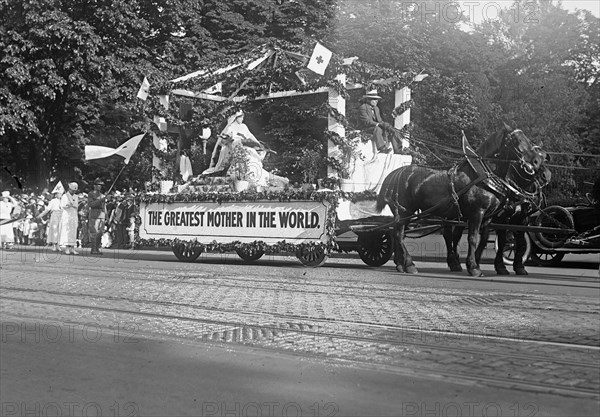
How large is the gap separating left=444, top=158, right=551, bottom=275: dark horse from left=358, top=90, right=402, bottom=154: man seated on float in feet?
7.51

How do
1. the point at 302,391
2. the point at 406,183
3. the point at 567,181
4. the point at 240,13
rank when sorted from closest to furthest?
the point at 302,391 → the point at 406,183 → the point at 567,181 → the point at 240,13

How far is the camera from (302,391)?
574 centimetres

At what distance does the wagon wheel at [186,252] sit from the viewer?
18.6 metres

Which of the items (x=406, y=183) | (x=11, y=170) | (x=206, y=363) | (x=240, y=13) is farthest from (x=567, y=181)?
(x=11, y=170)

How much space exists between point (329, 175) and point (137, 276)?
443 cm

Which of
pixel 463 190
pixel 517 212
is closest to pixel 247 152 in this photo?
pixel 463 190

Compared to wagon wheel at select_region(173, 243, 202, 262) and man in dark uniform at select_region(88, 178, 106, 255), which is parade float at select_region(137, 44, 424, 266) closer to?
wagon wheel at select_region(173, 243, 202, 262)

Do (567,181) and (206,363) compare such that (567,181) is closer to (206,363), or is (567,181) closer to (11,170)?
(206,363)

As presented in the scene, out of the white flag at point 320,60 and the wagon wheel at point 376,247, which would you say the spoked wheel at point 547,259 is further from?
the white flag at point 320,60

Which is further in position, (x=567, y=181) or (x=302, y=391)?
(x=567, y=181)

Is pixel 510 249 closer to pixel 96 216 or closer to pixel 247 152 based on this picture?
pixel 247 152

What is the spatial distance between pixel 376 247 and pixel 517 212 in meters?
3.11

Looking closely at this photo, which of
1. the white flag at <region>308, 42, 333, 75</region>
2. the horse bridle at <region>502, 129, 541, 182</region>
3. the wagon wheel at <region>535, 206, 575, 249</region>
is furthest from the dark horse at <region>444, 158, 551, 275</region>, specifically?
the white flag at <region>308, 42, 333, 75</region>

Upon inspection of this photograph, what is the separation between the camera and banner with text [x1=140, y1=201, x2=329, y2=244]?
16.2m
